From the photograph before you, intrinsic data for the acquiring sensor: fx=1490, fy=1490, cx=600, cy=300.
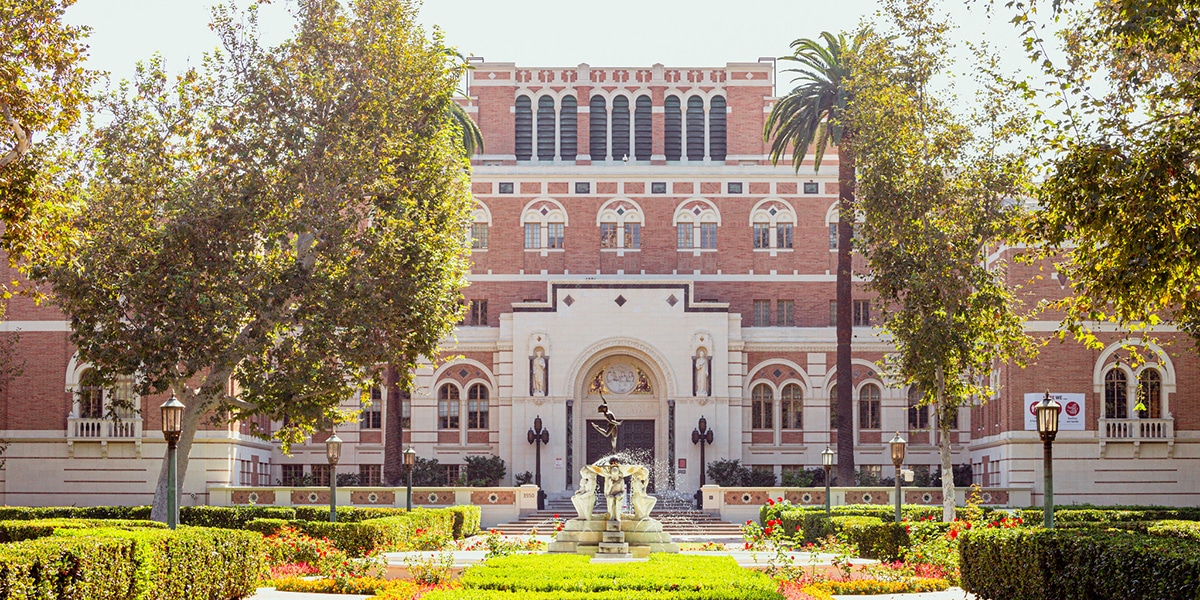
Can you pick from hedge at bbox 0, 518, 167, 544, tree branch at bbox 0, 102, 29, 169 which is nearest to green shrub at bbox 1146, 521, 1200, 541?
hedge at bbox 0, 518, 167, 544

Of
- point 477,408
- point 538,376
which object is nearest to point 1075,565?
point 538,376

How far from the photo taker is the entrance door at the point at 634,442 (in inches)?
2116

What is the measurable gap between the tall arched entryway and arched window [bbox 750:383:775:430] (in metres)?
3.46

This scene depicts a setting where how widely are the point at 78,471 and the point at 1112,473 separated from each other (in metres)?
31.8

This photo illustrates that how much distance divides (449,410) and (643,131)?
13.5 metres

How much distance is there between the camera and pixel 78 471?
45.8 metres

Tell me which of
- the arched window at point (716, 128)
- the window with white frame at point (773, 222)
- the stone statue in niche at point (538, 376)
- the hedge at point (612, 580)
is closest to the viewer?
the hedge at point (612, 580)

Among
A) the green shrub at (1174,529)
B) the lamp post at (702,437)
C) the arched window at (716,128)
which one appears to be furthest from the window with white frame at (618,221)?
the green shrub at (1174,529)

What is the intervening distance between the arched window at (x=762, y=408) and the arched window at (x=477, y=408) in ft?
32.1

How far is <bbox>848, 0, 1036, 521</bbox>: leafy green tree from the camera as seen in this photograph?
30.1m

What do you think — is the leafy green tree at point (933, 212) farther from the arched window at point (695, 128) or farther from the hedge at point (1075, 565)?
the arched window at point (695, 128)

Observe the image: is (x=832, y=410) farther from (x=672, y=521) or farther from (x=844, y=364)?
(x=672, y=521)

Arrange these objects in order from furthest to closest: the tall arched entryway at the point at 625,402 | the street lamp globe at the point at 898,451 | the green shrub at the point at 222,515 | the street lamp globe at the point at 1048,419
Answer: the tall arched entryway at the point at 625,402, the green shrub at the point at 222,515, the street lamp globe at the point at 898,451, the street lamp globe at the point at 1048,419

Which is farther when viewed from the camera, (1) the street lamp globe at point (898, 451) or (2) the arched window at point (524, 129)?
(2) the arched window at point (524, 129)
